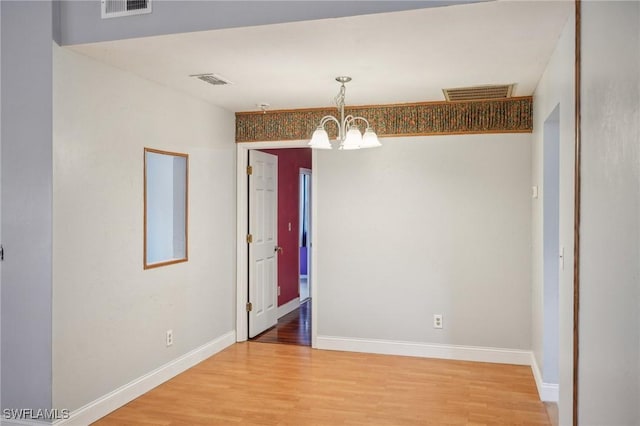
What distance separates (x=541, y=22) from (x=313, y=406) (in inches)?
108

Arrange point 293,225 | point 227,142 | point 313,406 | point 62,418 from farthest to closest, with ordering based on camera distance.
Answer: point 293,225 → point 227,142 → point 313,406 → point 62,418

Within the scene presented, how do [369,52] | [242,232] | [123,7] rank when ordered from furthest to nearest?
[242,232] → [369,52] → [123,7]

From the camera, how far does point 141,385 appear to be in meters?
3.88

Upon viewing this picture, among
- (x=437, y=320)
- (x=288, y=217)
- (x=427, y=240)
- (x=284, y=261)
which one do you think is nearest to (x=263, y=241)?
(x=284, y=261)

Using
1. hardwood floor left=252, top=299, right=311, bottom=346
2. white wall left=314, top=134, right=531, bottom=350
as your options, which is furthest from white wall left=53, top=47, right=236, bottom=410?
white wall left=314, top=134, right=531, bottom=350

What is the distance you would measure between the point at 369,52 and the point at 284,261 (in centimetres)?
394

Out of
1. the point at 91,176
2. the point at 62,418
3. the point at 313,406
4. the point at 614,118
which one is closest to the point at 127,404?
the point at 62,418

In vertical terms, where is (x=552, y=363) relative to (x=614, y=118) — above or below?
below

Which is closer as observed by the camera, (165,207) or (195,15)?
(195,15)

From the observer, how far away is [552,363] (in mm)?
3781

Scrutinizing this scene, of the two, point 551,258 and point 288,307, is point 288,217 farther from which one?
point 551,258

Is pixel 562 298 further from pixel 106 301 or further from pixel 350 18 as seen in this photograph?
pixel 106 301

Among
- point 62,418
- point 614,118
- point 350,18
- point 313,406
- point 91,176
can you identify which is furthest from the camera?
point 313,406

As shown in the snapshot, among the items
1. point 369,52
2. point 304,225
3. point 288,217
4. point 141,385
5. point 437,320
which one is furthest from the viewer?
point 304,225
